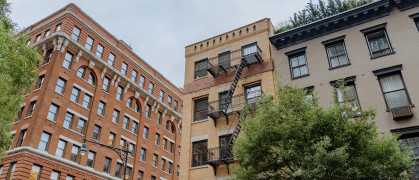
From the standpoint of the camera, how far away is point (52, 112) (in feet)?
105

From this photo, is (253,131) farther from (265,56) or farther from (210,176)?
(265,56)

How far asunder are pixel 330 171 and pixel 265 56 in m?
11.4

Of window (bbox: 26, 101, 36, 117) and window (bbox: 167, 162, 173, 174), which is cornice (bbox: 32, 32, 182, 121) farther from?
window (bbox: 167, 162, 173, 174)

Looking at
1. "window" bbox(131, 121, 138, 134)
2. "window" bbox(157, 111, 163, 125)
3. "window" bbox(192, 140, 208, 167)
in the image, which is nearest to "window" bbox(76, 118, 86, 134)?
"window" bbox(131, 121, 138, 134)

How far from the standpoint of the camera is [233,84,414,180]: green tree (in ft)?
34.6

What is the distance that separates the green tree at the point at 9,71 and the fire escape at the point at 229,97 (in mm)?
10772

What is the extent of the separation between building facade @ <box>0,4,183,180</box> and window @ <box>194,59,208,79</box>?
57.0 ft

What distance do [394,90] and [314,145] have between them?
8050 millimetres

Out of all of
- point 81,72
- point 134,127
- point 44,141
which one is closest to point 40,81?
point 81,72

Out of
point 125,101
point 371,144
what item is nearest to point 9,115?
point 371,144

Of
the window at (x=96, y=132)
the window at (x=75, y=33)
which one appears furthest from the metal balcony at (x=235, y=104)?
the window at (x=75, y=33)

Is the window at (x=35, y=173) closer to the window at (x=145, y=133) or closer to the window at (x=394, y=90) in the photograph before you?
the window at (x=145, y=133)

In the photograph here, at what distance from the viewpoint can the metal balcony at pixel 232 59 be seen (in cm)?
2059

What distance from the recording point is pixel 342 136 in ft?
37.0
